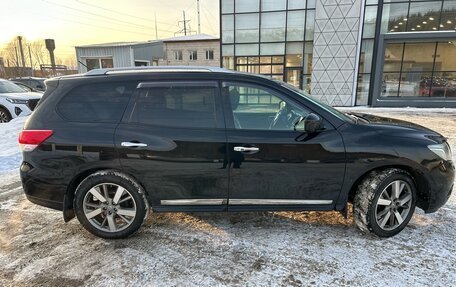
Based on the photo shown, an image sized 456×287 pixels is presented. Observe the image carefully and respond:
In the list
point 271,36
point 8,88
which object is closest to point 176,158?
point 8,88

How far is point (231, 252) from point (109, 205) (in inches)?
57.3

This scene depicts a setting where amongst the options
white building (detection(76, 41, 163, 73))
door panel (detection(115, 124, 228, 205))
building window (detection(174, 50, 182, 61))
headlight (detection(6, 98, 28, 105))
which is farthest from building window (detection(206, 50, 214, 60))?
door panel (detection(115, 124, 228, 205))

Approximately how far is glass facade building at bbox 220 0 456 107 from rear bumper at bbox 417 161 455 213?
15233mm

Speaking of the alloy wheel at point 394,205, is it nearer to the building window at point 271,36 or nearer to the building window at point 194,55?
the building window at point 271,36

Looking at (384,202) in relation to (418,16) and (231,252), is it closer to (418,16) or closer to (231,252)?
(231,252)

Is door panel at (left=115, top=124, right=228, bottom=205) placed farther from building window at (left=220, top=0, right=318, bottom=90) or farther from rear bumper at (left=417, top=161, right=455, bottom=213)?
building window at (left=220, top=0, right=318, bottom=90)

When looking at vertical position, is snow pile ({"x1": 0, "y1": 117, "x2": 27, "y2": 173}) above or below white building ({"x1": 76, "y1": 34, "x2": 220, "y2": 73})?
below

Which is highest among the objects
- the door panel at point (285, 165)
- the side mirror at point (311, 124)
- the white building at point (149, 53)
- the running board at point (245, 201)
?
the white building at point (149, 53)

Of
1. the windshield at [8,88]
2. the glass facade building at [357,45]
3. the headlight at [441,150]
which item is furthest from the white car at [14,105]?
the glass facade building at [357,45]

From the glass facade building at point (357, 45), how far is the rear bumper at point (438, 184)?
1523 cm

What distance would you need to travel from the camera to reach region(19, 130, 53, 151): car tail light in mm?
3273

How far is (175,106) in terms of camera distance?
10.7 feet

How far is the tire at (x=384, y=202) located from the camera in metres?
3.26

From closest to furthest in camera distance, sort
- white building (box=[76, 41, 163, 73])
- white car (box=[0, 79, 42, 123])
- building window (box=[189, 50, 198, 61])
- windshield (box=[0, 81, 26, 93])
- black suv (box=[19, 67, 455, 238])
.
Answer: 1. black suv (box=[19, 67, 455, 238])
2. white car (box=[0, 79, 42, 123])
3. windshield (box=[0, 81, 26, 93])
4. white building (box=[76, 41, 163, 73])
5. building window (box=[189, 50, 198, 61])
